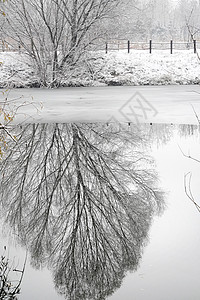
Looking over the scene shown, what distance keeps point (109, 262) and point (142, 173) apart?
3494mm

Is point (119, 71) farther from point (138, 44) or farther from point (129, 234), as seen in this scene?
point (129, 234)

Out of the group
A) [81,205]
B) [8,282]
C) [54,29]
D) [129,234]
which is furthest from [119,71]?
[8,282]

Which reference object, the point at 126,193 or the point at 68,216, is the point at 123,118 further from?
the point at 68,216

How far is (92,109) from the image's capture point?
16250mm

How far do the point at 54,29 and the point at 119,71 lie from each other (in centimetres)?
513

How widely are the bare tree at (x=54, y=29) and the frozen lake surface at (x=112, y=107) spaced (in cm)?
345

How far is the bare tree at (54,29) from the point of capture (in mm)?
24188

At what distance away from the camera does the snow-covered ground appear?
2656 centimetres

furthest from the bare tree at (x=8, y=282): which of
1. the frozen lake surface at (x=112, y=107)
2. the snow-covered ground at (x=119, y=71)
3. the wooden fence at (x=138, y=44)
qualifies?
the snow-covered ground at (x=119, y=71)

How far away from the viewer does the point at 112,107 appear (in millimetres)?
16750

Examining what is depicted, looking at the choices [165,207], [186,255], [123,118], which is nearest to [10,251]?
[186,255]

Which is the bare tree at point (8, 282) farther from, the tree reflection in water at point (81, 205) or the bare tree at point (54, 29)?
the bare tree at point (54, 29)

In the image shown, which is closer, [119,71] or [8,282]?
[8,282]

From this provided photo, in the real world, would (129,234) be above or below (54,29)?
below
